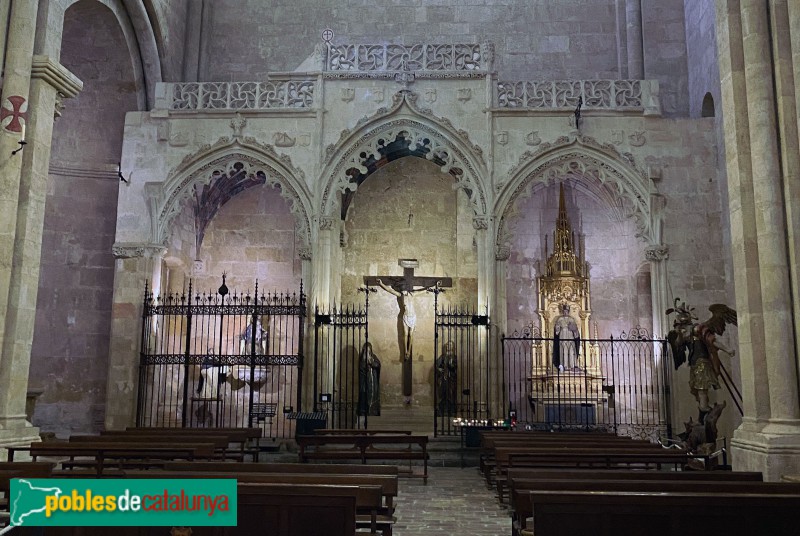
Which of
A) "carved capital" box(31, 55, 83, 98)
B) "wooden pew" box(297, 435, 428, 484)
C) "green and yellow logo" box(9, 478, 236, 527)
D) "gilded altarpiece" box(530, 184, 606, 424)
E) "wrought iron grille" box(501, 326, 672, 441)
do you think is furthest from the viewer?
"gilded altarpiece" box(530, 184, 606, 424)

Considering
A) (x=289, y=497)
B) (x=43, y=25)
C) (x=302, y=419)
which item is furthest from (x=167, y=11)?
(x=289, y=497)

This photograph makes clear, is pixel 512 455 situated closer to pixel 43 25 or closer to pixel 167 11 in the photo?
pixel 43 25

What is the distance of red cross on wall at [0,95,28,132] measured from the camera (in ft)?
28.6

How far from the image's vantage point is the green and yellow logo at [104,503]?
359cm

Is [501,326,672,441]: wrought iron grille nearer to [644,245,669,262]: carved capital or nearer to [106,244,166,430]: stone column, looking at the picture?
[644,245,669,262]: carved capital

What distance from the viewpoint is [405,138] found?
1520 cm

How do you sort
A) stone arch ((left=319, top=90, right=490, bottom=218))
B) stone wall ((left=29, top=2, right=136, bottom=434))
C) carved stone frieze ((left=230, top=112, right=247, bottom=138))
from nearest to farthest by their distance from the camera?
stone arch ((left=319, top=90, right=490, bottom=218)), carved stone frieze ((left=230, top=112, right=247, bottom=138)), stone wall ((left=29, top=2, right=136, bottom=434))

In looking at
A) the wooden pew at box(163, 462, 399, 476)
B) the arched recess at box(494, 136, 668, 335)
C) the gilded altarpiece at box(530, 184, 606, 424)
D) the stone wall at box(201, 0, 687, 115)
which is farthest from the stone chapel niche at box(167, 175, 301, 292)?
the wooden pew at box(163, 462, 399, 476)

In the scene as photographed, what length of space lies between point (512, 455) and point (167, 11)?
1370 cm


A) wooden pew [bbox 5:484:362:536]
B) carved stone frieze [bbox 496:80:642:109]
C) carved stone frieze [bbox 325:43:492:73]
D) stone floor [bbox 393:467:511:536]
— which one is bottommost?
stone floor [bbox 393:467:511:536]

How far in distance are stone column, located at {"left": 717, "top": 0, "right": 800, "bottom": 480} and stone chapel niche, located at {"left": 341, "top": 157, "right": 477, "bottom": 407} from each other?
33.8 feet

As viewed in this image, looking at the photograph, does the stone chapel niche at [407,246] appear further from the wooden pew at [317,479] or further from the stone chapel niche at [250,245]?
the wooden pew at [317,479]

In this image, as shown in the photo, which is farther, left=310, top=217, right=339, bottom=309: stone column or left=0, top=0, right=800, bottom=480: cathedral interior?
left=310, top=217, right=339, bottom=309: stone column

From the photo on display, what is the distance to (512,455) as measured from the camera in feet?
25.5
